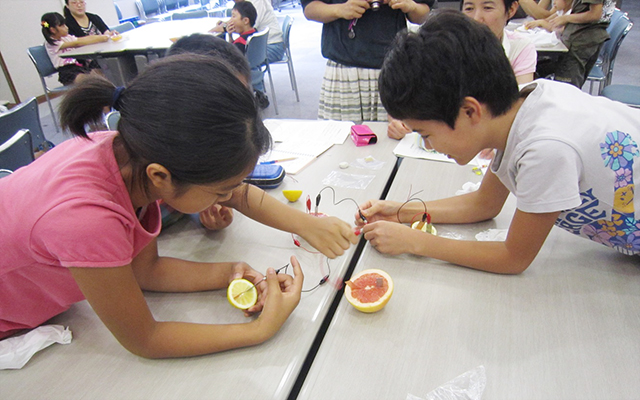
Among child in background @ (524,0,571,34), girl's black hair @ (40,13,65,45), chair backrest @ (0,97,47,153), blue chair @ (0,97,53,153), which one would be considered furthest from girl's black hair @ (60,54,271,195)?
girl's black hair @ (40,13,65,45)

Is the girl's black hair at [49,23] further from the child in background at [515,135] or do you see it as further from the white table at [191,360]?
the child in background at [515,135]

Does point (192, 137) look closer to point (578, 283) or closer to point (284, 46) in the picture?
point (578, 283)

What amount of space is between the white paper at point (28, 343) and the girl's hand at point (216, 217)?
415 mm

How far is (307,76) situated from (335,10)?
3755 millimetres

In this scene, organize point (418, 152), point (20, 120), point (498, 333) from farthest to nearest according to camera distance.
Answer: point (20, 120) → point (418, 152) → point (498, 333)

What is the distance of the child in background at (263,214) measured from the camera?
0.98 metres

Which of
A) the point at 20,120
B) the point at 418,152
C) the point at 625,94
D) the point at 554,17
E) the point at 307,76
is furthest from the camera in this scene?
the point at 307,76

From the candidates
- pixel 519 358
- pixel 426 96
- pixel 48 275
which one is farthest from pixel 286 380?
pixel 426 96

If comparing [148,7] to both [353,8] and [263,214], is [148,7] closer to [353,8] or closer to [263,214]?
[353,8]

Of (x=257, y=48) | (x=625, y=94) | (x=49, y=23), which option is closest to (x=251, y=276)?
(x=625, y=94)

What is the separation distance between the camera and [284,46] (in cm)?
441

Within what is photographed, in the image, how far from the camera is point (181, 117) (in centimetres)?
65

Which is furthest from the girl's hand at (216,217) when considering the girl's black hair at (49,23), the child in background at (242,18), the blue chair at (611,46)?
the girl's black hair at (49,23)

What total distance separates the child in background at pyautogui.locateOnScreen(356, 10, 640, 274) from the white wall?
541cm
